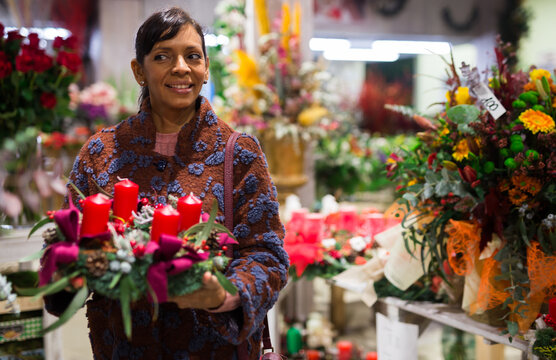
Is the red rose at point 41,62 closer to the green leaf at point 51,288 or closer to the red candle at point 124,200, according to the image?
the red candle at point 124,200

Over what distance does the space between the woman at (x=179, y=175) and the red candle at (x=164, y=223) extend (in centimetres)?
22

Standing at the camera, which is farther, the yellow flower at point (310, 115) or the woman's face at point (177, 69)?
the yellow flower at point (310, 115)

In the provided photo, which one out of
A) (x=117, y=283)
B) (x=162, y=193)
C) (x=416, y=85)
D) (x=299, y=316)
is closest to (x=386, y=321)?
(x=162, y=193)

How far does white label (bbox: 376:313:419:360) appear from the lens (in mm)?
2000

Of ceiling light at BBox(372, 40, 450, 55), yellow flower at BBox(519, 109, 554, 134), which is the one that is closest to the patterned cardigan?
yellow flower at BBox(519, 109, 554, 134)

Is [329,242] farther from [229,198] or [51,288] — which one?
[51,288]

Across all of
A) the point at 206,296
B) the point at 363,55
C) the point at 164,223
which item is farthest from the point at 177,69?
the point at 363,55

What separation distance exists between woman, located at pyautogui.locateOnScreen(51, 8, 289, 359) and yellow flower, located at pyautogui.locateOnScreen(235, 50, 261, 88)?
6.53 feet

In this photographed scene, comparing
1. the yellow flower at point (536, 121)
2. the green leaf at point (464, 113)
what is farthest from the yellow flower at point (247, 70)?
the yellow flower at point (536, 121)

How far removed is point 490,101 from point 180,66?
948 mm

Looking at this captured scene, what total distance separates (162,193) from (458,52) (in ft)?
26.1

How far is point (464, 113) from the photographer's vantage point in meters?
1.67

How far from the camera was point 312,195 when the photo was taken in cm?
371

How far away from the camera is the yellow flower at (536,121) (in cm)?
155
